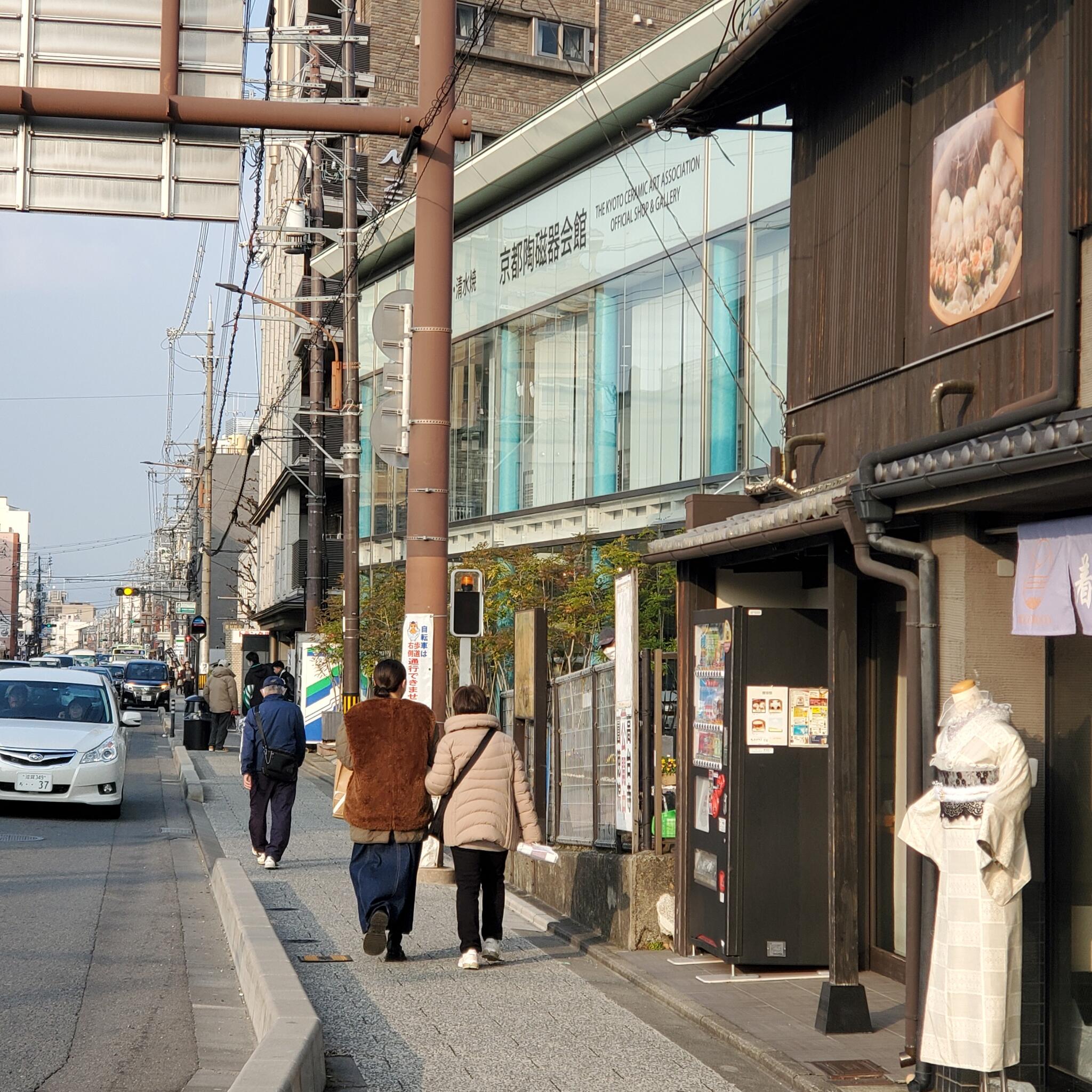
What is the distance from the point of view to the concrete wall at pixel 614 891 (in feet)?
32.5

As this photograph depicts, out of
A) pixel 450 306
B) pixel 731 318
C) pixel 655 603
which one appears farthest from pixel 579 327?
pixel 450 306

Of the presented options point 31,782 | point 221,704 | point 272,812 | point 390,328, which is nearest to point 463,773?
point 272,812

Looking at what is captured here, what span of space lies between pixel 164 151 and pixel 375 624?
1437cm

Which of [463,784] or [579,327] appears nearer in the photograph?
[463,784]

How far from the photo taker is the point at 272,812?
44.3 feet

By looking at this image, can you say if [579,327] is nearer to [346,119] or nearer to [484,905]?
[346,119]

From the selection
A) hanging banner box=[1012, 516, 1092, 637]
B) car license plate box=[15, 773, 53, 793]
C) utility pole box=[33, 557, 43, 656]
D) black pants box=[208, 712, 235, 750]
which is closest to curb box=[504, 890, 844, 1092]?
hanging banner box=[1012, 516, 1092, 637]

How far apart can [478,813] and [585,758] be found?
9.92 feet

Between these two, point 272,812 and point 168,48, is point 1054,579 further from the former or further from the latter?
point 272,812

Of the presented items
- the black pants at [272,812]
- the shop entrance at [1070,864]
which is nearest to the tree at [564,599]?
the black pants at [272,812]

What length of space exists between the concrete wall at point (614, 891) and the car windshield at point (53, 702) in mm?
8984

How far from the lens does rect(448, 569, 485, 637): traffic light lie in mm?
13531

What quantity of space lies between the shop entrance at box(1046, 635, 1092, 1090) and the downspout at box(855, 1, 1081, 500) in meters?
1.08

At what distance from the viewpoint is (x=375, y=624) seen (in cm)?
2508
